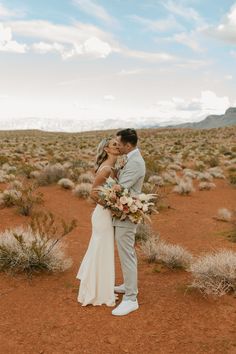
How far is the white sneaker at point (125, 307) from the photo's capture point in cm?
496

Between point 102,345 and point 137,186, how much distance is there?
1891mm

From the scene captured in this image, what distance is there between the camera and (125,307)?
503cm

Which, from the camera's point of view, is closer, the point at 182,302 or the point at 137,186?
the point at 137,186

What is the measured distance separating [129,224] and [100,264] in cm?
70

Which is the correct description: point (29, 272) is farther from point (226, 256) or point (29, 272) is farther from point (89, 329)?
point (226, 256)

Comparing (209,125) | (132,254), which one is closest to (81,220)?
(132,254)

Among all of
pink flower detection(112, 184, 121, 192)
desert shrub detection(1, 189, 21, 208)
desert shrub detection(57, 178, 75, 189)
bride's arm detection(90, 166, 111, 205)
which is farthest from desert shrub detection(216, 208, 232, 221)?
pink flower detection(112, 184, 121, 192)

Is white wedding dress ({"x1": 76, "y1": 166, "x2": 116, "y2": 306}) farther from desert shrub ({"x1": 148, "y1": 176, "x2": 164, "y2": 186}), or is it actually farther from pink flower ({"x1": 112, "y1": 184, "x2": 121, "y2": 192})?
desert shrub ({"x1": 148, "y1": 176, "x2": 164, "y2": 186})

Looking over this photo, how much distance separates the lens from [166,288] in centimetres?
591

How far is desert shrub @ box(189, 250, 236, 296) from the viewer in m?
5.44

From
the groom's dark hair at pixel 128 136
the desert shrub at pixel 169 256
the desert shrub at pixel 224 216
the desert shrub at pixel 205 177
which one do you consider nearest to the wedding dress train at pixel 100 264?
the groom's dark hair at pixel 128 136

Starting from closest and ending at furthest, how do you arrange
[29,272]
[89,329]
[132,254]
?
1. [89,329]
2. [132,254]
3. [29,272]

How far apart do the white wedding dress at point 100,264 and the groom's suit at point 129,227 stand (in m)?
0.16

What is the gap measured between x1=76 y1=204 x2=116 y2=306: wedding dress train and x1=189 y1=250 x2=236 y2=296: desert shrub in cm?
124
